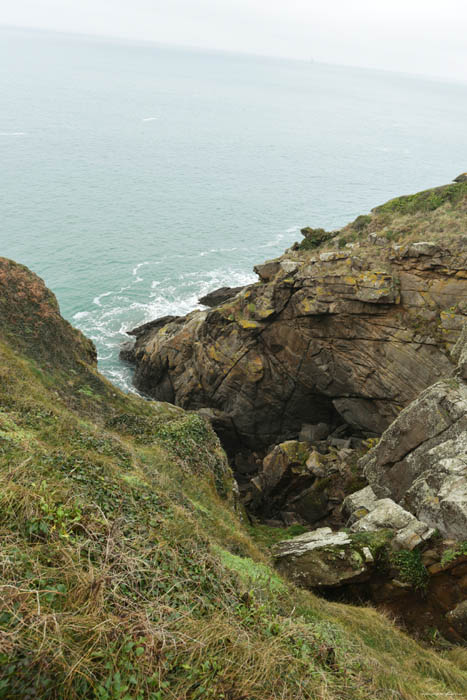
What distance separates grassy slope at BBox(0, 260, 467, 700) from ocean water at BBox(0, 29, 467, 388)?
3390cm

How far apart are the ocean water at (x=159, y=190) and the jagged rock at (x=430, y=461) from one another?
30875 mm

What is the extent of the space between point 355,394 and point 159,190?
247 ft

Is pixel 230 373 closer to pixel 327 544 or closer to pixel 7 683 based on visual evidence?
pixel 327 544

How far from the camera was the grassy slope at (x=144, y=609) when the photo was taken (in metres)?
5.30

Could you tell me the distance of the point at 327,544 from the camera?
53.4ft

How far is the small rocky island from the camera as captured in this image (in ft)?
49.7

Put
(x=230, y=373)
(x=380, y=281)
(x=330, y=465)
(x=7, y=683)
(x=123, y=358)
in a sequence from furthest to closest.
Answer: (x=123, y=358)
(x=230, y=373)
(x=380, y=281)
(x=330, y=465)
(x=7, y=683)

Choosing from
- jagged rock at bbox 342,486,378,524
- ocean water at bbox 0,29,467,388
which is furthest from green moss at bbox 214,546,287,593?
ocean water at bbox 0,29,467,388

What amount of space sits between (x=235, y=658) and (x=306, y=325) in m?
29.4

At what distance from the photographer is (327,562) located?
15336mm

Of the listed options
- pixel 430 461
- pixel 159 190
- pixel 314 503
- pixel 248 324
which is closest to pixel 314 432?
pixel 314 503

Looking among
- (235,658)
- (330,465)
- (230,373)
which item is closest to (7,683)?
(235,658)

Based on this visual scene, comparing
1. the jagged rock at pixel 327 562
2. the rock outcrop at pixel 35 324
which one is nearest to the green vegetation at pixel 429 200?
the rock outcrop at pixel 35 324

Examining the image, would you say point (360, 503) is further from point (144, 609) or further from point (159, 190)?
point (159, 190)
